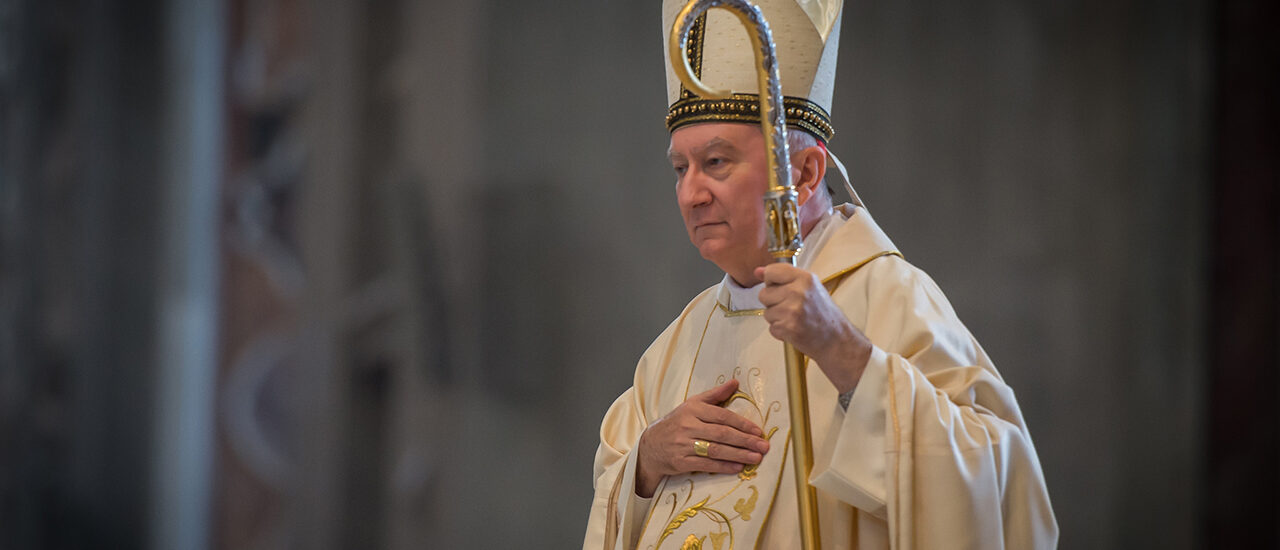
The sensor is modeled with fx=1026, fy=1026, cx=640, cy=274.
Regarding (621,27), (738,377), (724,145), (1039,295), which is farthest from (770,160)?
(1039,295)

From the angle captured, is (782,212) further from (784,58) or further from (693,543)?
(693,543)

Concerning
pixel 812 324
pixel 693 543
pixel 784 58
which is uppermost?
pixel 784 58

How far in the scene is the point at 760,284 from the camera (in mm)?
2086

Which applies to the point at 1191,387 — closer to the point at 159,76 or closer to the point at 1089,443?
the point at 1089,443

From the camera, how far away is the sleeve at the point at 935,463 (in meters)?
1.61

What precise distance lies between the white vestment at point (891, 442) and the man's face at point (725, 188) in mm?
Result: 157

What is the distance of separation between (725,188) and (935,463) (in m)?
0.64

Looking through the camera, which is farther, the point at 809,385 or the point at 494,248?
the point at 494,248

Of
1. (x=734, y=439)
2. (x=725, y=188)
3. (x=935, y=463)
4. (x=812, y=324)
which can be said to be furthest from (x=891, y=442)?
(x=725, y=188)

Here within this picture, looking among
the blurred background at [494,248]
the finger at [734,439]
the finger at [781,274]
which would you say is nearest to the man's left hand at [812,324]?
the finger at [781,274]

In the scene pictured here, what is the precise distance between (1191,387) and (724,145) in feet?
9.13

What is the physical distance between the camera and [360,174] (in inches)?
143

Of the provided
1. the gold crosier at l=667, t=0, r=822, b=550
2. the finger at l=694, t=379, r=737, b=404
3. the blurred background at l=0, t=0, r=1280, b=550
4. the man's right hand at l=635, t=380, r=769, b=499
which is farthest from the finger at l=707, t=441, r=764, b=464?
the blurred background at l=0, t=0, r=1280, b=550

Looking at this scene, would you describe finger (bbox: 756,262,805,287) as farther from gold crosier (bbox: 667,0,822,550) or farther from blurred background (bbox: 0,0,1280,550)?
blurred background (bbox: 0,0,1280,550)
